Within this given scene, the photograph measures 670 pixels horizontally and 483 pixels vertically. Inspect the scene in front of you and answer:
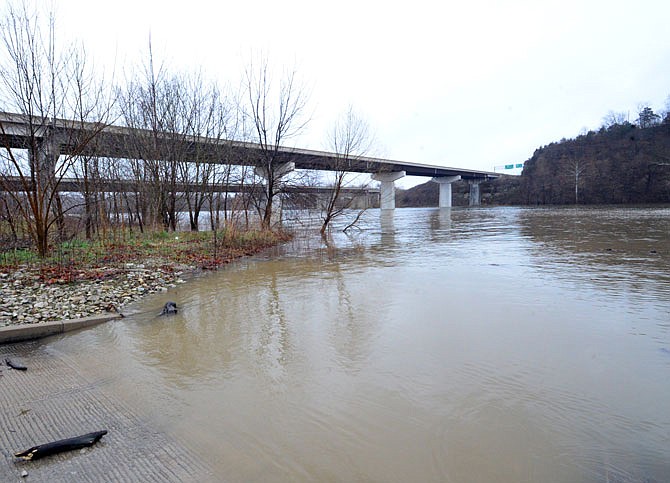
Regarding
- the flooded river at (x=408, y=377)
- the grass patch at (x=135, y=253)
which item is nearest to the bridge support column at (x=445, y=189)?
the grass patch at (x=135, y=253)

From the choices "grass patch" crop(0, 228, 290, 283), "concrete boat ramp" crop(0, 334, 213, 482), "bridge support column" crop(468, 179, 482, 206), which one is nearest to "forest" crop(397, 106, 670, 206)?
"bridge support column" crop(468, 179, 482, 206)

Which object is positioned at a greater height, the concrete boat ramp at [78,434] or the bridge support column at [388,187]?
the bridge support column at [388,187]

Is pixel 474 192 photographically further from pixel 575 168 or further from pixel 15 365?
pixel 15 365

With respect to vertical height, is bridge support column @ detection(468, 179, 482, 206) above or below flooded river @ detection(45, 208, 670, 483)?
above

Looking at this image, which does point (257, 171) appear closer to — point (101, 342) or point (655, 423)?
point (101, 342)

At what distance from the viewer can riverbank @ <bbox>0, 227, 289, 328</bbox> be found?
6.27 m

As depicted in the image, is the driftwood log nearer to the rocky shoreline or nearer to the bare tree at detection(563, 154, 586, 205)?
the rocky shoreline

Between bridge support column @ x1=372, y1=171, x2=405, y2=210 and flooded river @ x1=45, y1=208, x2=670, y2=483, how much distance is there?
2103 inches

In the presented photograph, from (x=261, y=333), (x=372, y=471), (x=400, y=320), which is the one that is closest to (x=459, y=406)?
(x=372, y=471)

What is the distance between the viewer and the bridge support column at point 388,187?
62.5m

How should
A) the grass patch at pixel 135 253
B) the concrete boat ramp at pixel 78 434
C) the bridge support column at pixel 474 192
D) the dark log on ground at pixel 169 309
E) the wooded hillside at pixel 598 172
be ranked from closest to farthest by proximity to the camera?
the concrete boat ramp at pixel 78 434
the dark log on ground at pixel 169 309
the grass patch at pixel 135 253
the wooded hillside at pixel 598 172
the bridge support column at pixel 474 192

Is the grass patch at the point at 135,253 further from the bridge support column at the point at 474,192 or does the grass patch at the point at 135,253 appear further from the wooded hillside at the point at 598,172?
the bridge support column at the point at 474,192

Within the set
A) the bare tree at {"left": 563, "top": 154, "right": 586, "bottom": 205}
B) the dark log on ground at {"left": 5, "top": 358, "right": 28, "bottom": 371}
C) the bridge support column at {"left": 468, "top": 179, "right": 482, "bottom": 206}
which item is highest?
the bare tree at {"left": 563, "top": 154, "right": 586, "bottom": 205}

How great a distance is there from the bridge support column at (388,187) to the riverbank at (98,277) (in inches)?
1929
